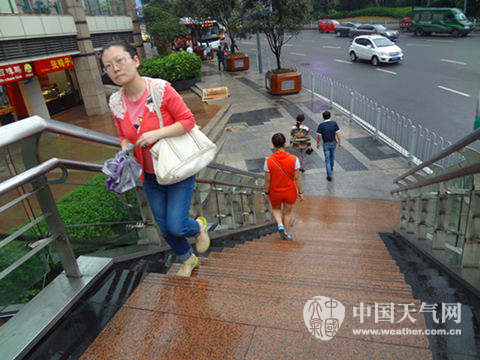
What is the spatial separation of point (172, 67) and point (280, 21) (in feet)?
19.6

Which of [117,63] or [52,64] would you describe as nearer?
[117,63]

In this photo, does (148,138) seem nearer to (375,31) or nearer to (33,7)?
(33,7)

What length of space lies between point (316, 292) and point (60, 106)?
55.8ft

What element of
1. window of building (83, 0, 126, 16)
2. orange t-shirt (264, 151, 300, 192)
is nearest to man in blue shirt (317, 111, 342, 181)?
orange t-shirt (264, 151, 300, 192)

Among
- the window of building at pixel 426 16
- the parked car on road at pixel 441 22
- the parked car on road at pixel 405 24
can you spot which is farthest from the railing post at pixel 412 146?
the parked car on road at pixel 405 24

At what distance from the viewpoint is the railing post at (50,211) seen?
2090 mm

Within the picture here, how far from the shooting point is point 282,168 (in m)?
4.90

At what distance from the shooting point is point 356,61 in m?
23.0

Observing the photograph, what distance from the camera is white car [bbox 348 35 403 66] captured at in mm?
20656

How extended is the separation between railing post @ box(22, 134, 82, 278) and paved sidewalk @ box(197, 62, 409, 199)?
6642mm

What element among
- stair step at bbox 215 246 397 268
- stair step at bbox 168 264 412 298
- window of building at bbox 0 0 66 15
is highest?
window of building at bbox 0 0 66 15

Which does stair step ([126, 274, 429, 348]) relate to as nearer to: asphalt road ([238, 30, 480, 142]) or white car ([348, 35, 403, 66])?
asphalt road ([238, 30, 480, 142])

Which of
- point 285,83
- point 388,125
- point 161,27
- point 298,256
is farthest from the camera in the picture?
point 161,27

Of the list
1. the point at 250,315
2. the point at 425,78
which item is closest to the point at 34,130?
the point at 250,315
